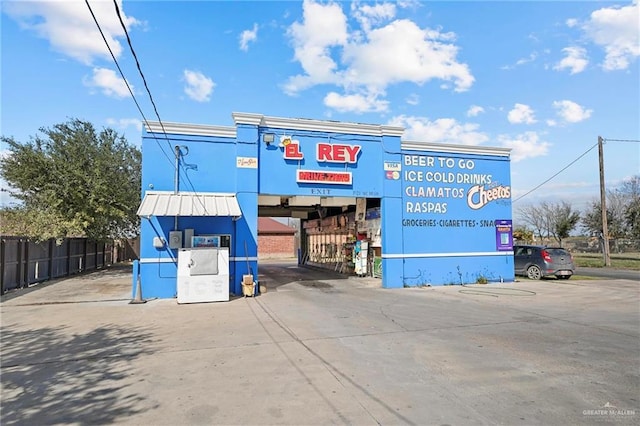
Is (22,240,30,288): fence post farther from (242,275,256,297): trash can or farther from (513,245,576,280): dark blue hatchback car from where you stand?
(513,245,576,280): dark blue hatchback car

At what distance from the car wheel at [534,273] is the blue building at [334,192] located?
180cm

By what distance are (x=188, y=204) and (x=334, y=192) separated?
5.39 metres

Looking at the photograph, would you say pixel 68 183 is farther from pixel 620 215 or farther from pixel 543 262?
pixel 620 215

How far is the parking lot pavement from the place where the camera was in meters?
4.27

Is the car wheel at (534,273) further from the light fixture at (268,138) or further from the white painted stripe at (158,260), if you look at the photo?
the white painted stripe at (158,260)

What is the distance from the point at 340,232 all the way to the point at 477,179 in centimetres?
802

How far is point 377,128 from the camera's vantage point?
51.3ft

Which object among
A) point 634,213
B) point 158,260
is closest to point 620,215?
point 634,213

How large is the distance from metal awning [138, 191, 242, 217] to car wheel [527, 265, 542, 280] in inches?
541

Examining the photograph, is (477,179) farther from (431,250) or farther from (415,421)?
(415,421)

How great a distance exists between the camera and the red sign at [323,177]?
1474 cm

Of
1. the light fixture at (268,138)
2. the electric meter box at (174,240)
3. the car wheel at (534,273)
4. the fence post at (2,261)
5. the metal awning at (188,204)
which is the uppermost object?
the light fixture at (268,138)

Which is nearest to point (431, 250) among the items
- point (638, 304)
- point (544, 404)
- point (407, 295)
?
point (407, 295)

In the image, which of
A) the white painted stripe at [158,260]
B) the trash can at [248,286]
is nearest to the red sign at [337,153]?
the trash can at [248,286]
